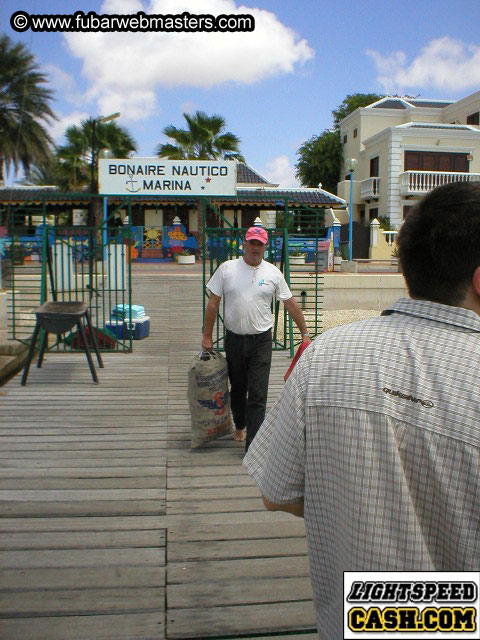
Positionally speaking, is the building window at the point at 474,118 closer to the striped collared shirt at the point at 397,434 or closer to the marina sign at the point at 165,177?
the marina sign at the point at 165,177

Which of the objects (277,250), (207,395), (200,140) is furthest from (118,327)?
(200,140)

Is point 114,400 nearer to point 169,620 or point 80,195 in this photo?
point 80,195

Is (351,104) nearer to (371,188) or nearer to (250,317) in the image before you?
(371,188)

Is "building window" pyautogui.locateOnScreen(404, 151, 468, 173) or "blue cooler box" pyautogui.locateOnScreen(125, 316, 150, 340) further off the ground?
"building window" pyautogui.locateOnScreen(404, 151, 468, 173)

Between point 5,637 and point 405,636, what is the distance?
5.90 feet

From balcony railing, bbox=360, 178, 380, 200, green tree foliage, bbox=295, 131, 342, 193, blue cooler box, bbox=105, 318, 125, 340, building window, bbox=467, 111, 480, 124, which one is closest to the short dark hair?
blue cooler box, bbox=105, 318, 125, 340

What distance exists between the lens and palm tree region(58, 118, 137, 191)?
2958 cm

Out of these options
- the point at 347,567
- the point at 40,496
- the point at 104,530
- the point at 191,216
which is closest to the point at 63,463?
the point at 40,496

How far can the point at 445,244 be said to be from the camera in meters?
1.28

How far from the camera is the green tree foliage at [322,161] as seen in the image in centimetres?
4688

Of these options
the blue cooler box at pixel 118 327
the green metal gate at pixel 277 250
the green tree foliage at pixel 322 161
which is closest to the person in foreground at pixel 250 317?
the green metal gate at pixel 277 250

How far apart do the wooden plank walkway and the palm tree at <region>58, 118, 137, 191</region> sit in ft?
84.6

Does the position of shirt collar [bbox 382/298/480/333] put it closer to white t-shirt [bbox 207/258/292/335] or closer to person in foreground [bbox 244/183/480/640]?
person in foreground [bbox 244/183/480/640]

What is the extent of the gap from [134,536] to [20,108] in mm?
2227
